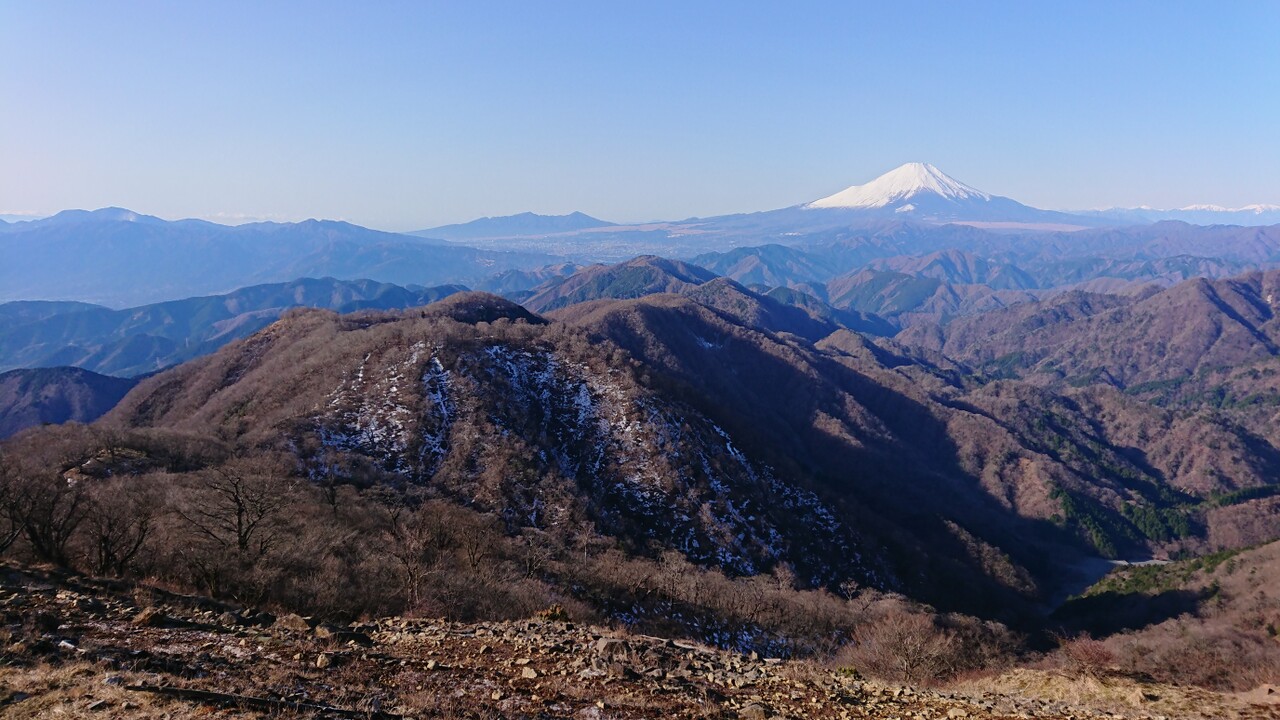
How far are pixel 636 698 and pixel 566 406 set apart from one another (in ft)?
196

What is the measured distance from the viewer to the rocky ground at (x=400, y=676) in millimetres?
11227

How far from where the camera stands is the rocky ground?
1123 centimetres

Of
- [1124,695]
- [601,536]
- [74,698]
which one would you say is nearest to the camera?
[74,698]

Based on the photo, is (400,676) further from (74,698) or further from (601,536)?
(601,536)

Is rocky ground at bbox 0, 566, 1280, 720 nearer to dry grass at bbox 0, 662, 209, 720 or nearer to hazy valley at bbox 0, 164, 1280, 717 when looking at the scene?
dry grass at bbox 0, 662, 209, 720

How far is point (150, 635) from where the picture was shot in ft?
47.0

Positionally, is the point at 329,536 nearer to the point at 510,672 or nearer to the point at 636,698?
the point at 510,672

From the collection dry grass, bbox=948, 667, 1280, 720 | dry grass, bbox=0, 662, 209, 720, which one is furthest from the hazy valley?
dry grass, bbox=0, 662, 209, 720

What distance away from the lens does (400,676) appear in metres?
13.8

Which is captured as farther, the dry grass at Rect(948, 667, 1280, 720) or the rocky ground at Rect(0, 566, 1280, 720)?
the dry grass at Rect(948, 667, 1280, 720)

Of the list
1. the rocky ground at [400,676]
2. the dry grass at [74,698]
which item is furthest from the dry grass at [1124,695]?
the dry grass at [74,698]

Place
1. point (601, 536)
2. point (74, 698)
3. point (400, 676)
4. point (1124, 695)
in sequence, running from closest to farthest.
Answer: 1. point (74, 698)
2. point (400, 676)
3. point (1124, 695)
4. point (601, 536)

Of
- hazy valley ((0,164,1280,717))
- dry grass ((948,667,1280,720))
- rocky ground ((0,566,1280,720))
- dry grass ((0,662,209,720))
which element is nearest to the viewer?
dry grass ((0,662,209,720))

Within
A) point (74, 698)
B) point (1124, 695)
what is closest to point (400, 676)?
point (74, 698)
